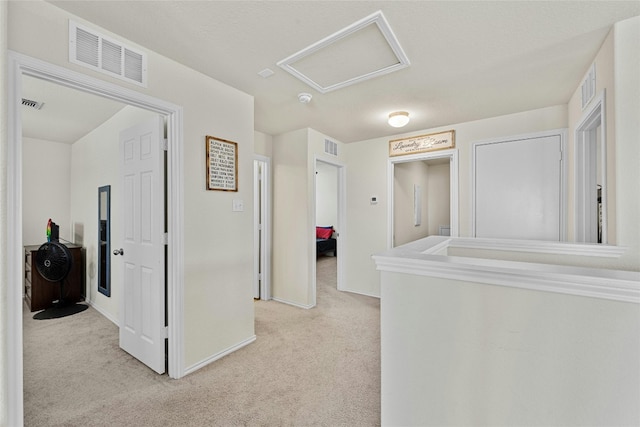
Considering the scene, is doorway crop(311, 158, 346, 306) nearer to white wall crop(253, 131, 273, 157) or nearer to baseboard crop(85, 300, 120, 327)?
white wall crop(253, 131, 273, 157)

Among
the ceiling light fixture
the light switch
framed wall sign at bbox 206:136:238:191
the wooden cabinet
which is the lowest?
the wooden cabinet

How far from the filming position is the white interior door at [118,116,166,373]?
6.96 feet

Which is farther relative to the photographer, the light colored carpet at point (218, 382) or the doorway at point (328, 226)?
the doorway at point (328, 226)

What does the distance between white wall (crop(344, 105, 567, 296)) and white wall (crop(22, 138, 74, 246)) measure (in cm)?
432

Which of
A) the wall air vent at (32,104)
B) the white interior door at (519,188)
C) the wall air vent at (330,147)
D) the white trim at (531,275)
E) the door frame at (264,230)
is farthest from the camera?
the wall air vent at (330,147)

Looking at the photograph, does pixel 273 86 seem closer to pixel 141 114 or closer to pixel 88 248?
pixel 141 114

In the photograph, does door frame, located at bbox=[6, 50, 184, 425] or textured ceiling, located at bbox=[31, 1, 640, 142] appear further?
textured ceiling, located at bbox=[31, 1, 640, 142]

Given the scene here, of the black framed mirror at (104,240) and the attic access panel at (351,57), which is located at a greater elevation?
the attic access panel at (351,57)

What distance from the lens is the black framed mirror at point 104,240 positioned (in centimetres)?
318

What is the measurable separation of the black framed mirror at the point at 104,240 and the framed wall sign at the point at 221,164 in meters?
1.69

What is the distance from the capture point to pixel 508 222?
3211 mm

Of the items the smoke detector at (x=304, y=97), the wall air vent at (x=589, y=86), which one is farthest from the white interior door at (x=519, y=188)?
the smoke detector at (x=304, y=97)

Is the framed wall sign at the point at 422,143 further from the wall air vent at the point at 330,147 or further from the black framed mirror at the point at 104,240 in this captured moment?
the black framed mirror at the point at 104,240

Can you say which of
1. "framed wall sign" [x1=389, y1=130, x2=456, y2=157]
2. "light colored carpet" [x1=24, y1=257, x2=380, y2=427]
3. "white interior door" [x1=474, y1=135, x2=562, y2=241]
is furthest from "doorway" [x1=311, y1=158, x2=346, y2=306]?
"white interior door" [x1=474, y1=135, x2=562, y2=241]
